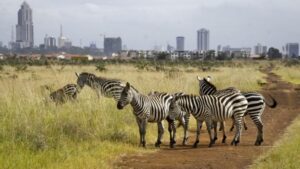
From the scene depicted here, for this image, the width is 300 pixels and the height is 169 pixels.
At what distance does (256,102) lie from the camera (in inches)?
555

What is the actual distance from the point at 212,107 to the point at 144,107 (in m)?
1.93

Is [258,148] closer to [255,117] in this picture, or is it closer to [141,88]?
[255,117]

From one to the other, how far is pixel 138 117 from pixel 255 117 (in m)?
3.58

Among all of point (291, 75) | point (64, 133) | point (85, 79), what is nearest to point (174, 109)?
point (64, 133)

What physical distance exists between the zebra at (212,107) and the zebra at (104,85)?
13.7ft

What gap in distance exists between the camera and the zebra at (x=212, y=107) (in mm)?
13164

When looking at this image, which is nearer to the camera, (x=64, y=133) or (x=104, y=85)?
(x=64, y=133)

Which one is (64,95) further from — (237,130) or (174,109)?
(237,130)

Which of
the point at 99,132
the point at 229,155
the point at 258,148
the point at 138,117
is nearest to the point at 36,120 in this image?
the point at 99,132

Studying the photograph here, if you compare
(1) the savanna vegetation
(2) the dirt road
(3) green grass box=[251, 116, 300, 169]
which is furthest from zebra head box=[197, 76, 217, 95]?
(3) green grass box=[251, 116, 300, 169]

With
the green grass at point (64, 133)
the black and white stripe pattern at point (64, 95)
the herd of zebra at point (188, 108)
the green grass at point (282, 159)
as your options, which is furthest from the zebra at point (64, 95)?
the green grass at point (282, 159)

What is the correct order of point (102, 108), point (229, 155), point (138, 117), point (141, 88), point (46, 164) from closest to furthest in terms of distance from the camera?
point (46, 164), point (229, 155), point (138, 117), point (102, 108), point (141, 88)

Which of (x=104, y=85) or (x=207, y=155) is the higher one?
(x=104, y=85)

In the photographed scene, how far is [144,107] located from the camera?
12453 mm
